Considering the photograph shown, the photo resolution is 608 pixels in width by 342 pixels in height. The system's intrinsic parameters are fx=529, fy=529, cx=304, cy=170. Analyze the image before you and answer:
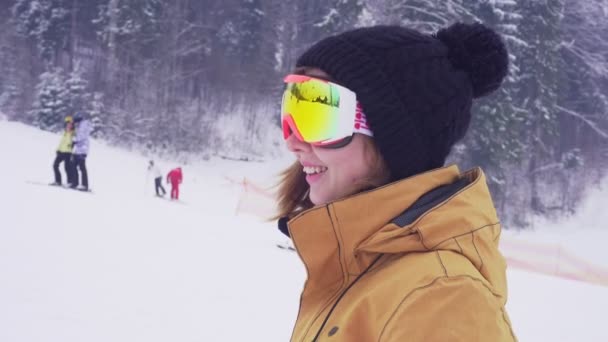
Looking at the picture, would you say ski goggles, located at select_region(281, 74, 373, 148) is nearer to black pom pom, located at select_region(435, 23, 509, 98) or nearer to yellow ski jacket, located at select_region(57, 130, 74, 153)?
black pom pom, located at select_region(435, 23, 509, 98)

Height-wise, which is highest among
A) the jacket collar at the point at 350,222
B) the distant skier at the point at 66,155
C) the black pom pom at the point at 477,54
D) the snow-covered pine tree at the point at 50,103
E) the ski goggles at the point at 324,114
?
the black pom pom at the point at 477,54

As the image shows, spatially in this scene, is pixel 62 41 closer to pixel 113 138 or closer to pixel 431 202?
pixel 113 138

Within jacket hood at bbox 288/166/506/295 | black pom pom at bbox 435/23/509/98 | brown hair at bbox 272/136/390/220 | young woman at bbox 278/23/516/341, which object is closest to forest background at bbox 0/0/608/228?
brown hair at bbox 272/136/390/220

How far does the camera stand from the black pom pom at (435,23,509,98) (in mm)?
1538

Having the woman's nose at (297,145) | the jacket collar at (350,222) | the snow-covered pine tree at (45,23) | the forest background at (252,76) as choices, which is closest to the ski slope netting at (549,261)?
the woman's nose at (297,145)

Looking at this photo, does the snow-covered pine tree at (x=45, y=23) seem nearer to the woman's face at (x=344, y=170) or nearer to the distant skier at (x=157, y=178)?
the distant skier at (x=157, y=178)

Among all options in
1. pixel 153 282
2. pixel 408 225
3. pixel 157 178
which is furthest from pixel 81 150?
pixel 408 225

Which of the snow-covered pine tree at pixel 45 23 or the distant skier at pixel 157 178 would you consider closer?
the distant skier at pixel 157 178

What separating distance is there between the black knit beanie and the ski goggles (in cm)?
3

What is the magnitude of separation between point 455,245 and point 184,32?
125 feet

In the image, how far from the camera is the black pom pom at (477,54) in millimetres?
1538

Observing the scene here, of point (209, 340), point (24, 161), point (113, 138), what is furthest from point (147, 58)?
point (209, 340)

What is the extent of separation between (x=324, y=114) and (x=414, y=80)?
270 millimetres

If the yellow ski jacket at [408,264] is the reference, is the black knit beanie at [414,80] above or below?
above
